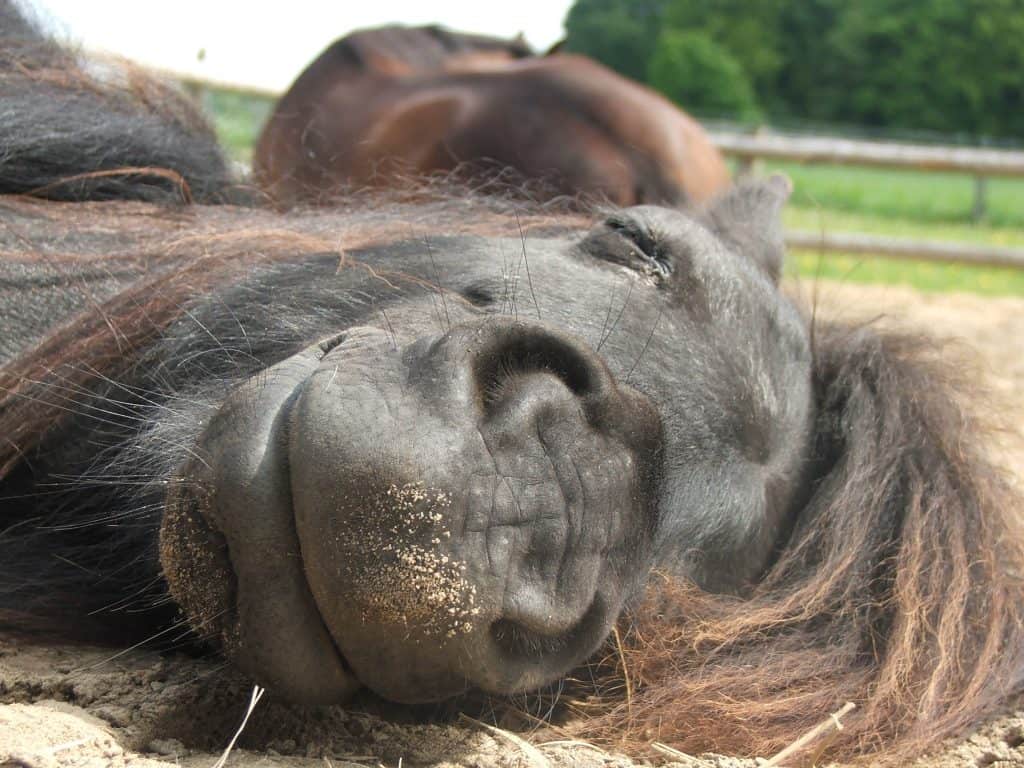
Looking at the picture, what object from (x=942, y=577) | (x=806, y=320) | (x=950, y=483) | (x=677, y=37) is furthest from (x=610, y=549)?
(x=677, y=37)

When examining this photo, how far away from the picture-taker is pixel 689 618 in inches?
66.0

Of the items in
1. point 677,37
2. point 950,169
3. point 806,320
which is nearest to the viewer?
point 806,320

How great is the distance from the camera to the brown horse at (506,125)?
17.5 ft

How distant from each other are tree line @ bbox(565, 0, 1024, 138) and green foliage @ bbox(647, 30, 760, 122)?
4 centimetres

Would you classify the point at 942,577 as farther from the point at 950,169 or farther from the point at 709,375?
the point at 950,169

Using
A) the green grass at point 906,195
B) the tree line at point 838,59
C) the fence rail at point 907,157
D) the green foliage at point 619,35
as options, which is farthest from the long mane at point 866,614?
the green foliage at point 619,35

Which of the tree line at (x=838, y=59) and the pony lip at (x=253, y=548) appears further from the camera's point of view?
the tree line at (x=838, y=59)

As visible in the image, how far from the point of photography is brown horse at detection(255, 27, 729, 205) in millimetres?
5344

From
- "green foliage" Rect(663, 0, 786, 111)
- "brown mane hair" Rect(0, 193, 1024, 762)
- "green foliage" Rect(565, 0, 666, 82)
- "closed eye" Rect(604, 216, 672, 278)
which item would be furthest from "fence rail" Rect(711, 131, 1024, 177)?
"green foliage" Rect(565, 0, 666, 82)

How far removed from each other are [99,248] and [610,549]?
4.16 feet

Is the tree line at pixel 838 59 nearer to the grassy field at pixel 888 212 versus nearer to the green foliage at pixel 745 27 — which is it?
the green foliage at pixel 745 27

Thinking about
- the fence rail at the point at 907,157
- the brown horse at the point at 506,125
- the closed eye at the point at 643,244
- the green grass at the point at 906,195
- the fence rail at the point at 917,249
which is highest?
the closed eye at the point at 643,244

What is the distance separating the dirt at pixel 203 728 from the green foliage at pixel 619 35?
5377 centimetres

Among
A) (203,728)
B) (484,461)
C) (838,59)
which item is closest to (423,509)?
(484,461)
